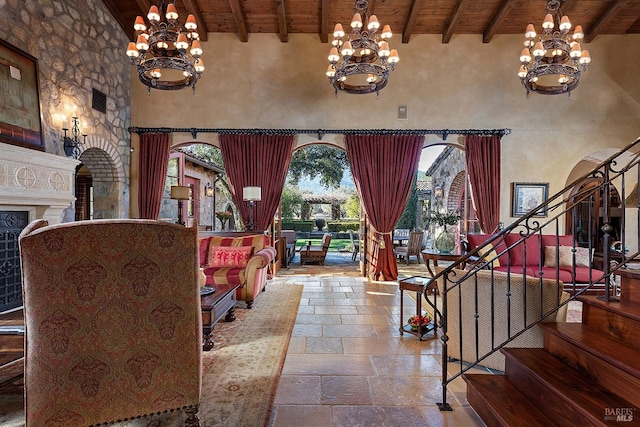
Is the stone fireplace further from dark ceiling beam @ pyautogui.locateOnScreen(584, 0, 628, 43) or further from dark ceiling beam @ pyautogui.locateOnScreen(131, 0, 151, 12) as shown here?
dark ceiling beam @ pyautogui.locateOnScreen(584, 0, 628, 43)

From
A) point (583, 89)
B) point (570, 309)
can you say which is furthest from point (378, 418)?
point (583, 89)

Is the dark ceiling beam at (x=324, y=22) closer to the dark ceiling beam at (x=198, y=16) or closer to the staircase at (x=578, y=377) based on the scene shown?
the dark ceiling beam at (x=198, y=16)

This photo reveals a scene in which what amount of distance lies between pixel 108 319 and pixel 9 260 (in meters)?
3.45

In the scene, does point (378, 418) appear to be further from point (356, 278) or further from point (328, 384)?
point (356, 278)

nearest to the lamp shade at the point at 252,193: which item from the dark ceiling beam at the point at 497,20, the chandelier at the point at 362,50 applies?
the chandelier at the point at 362,50

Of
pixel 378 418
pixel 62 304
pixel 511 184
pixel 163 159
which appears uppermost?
pixel 163 159

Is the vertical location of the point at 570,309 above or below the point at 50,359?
below

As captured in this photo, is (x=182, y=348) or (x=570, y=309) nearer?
(x=182, y=348)

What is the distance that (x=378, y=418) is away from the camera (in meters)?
2.12

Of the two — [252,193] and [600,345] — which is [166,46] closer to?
[252,193]

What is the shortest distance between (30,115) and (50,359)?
3.81 m

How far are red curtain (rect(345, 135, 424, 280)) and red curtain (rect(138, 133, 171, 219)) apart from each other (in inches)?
132

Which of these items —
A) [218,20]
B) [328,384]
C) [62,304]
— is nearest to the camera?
[62,304]

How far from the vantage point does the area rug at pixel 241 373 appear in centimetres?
209
